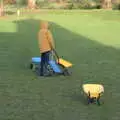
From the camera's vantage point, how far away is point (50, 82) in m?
10.4

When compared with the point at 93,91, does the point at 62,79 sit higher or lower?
lower

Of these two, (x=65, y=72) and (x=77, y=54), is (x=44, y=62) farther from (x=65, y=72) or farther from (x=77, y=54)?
(x=77, y=54)

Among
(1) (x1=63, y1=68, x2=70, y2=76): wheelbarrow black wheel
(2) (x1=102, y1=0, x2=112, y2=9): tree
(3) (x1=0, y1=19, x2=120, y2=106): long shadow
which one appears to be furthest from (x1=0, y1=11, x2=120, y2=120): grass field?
(2) (x1=102, y1=0, x2=112, y2=9): tree

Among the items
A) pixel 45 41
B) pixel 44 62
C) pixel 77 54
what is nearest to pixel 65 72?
pixel 44 62

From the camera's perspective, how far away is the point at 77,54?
48.9 feet

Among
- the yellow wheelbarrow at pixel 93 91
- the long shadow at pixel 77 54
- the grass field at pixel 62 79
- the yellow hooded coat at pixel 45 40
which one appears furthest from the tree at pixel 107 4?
the yellow wheelbarrow at pixel 93 91

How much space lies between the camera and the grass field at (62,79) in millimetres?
8078

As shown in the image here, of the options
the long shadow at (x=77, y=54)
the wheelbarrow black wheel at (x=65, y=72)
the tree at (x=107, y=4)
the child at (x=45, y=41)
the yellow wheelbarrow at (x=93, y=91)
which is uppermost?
the child at (x=45, y=41)

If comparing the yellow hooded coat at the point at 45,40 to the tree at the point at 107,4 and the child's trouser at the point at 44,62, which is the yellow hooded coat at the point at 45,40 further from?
the tree at the point at 107,4

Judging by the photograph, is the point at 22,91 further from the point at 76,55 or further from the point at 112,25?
the point at 112,25

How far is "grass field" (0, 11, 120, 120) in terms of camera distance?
26.5ft

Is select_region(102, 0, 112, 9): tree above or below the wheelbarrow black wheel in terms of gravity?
below

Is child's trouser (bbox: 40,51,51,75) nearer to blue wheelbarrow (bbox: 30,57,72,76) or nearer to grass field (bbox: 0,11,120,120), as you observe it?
blue wheelbarrow (bbox: 30,57,72,76)

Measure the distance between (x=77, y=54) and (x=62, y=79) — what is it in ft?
13.8
